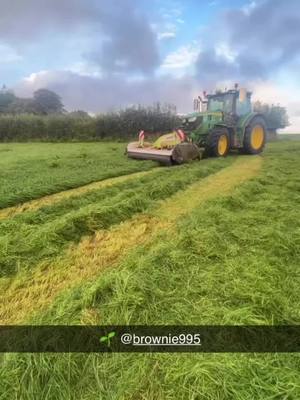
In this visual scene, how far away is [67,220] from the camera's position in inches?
171

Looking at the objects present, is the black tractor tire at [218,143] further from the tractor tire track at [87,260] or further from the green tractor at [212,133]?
the tractor tire track at [87,260]

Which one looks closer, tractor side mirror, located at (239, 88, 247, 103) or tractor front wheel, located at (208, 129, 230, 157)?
tractor front wheel, located at (208, 129, 230, 157)

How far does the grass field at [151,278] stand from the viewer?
6.31 feet

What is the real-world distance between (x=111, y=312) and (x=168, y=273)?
0.72 metres

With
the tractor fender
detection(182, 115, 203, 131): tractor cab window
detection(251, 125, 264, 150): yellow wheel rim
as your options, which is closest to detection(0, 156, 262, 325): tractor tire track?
detection(182, 115, 203, 131): tractor cab window

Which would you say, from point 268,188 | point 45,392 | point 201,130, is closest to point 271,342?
point 45,392

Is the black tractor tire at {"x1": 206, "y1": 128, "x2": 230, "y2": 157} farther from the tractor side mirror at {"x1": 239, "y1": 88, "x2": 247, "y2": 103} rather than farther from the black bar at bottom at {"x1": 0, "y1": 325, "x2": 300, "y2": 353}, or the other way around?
the black bar at bottom at {"x1": 0, "y1": 325, "x2": 300, "y2": 353}

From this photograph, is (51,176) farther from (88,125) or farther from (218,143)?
(88,125)

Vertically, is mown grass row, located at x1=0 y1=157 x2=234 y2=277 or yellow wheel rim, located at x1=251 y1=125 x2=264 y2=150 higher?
yellow wheel rim, located at x1=251 y1=125 x2=264 y2=150

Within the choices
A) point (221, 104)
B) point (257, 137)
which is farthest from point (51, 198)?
point (257, 137)

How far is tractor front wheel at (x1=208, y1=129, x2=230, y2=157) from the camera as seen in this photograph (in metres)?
10.5

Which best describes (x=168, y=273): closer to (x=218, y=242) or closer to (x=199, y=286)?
(x=199, y=286)

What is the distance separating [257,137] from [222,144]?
2811 millimetres

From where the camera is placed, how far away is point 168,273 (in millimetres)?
3027
